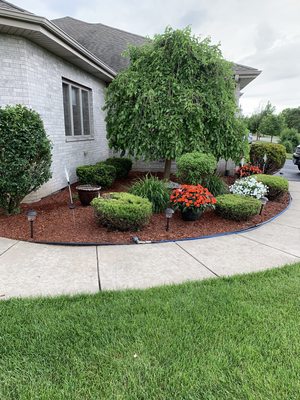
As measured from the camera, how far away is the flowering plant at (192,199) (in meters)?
4.94

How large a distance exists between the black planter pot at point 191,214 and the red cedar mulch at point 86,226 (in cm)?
10

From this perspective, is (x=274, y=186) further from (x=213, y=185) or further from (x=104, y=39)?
(x=104, y=39)

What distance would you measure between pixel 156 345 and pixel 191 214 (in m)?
3.22

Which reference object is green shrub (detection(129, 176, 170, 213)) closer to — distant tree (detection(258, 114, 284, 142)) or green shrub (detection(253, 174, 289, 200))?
green shrub (detection(253, 174, 289, 200))

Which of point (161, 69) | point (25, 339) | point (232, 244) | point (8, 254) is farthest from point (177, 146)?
point (25, 339)

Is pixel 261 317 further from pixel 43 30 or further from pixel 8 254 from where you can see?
pixel 43 30

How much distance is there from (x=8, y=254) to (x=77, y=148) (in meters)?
5.00

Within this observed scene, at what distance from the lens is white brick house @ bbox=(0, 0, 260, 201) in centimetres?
516

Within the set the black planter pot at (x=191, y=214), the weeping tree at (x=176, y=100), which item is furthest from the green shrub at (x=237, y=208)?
the weeping tree at (x=176, y=100)

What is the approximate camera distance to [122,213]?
427 centimetres

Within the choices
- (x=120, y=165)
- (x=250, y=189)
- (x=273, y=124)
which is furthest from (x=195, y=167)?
(x=273, y=124)

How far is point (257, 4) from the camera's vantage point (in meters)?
8.81

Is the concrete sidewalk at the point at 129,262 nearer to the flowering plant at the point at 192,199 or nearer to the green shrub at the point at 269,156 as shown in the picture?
the flowering plant at the point at 192,199

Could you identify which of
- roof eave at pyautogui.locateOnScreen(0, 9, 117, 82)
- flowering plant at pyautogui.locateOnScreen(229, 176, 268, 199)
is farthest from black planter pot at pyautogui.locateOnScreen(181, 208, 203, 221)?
roof eave at pyautogui.locateOnScreen(0, 9, 117, 82)
